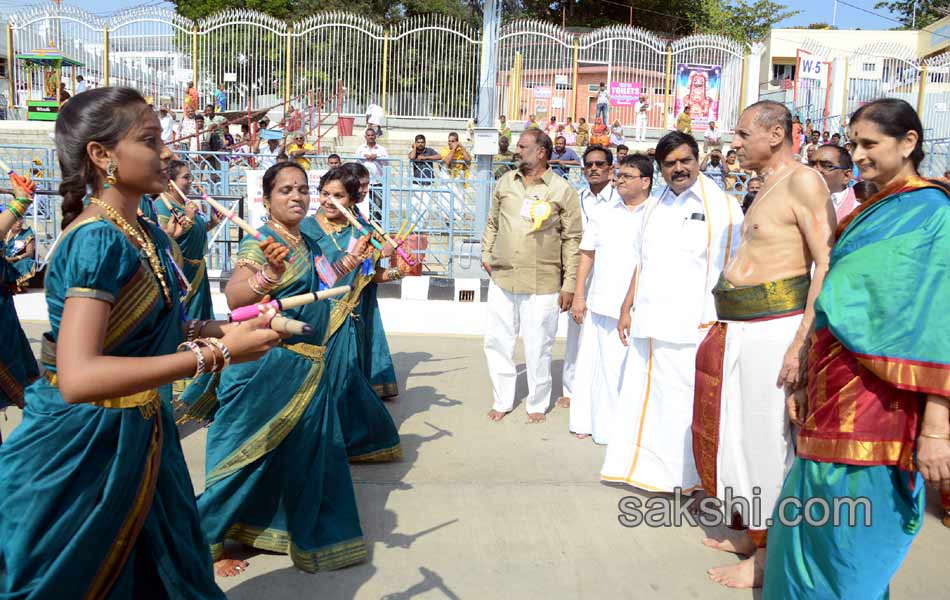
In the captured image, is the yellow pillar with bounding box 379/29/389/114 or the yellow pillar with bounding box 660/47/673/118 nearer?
the yellow pillar with bounding box 379/29/389/114

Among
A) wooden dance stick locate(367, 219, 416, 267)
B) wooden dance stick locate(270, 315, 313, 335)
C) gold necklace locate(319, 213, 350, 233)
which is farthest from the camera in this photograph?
wooden dance stick locate(367, 219, 416, 267)

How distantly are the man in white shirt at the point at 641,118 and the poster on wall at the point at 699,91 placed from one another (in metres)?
0.89

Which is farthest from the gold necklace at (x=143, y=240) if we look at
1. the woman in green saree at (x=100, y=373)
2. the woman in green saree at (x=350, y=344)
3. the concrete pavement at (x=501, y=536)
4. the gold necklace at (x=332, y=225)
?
the gold necklace at (x=332, y=225)

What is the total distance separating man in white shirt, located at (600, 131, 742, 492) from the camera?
4461mm

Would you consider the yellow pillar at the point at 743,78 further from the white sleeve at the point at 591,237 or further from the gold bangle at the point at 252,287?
the gold bangle at the point at 252,287

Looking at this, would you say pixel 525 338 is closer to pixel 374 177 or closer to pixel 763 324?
pixel 763 324

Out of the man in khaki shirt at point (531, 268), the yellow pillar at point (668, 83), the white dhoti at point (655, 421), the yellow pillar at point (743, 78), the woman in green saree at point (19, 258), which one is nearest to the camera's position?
the white dhoti at point (655, 421)

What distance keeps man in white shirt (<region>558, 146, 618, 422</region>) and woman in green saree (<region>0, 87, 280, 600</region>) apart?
3.69 metres

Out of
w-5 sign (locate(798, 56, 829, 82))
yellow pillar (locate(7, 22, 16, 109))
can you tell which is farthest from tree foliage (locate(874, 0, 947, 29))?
yellow pillar (locate(7, 22, 16, 109))

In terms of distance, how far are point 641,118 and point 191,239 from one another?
53.2ft

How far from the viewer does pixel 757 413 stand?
11.4 feet

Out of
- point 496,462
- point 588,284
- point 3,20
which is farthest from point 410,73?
point 496,462

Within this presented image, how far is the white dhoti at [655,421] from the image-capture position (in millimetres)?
4551

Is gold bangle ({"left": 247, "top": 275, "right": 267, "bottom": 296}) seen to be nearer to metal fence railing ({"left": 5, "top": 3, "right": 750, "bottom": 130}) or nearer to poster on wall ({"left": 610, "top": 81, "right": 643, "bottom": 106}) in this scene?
metal fence railing ({"left": 5, "top": 3, "right": 750, "bottom": 130})
